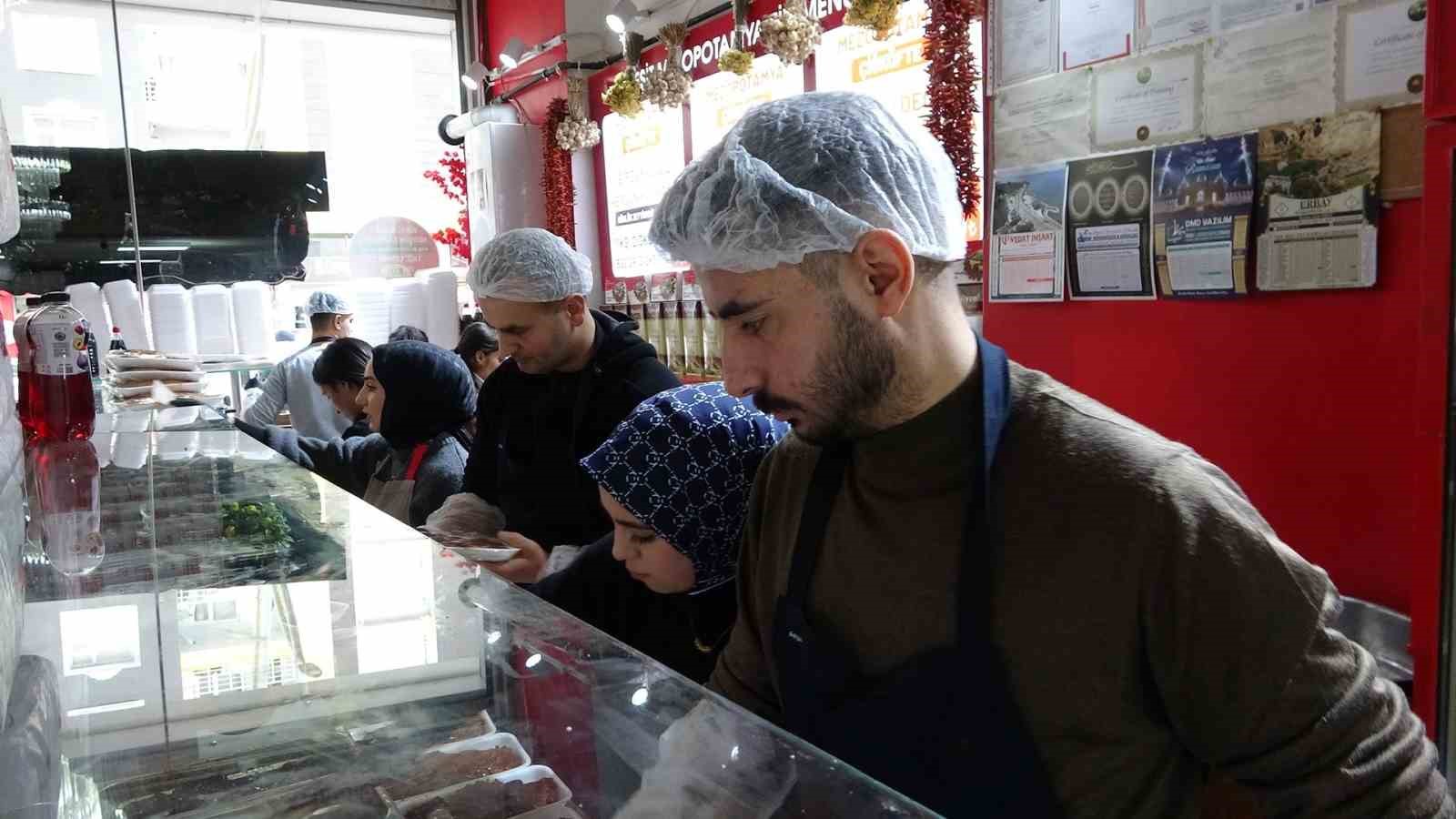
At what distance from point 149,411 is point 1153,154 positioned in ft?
9.86

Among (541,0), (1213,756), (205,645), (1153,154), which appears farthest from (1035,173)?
(541,0)

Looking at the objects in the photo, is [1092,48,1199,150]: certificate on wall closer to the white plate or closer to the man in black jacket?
the man in black jacket

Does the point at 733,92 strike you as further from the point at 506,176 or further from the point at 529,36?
the point at 529,36

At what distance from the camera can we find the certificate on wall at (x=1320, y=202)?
2.57 metres

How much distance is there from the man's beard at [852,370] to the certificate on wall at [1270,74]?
2.10 meters

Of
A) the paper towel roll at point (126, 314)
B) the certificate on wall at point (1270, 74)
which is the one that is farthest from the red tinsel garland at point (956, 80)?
the paper towel roll at point (126, 314)

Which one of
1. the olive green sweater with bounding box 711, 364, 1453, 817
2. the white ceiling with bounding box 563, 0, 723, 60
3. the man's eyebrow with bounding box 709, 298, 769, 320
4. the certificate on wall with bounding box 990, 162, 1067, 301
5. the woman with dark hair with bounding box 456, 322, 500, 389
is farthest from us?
the white ceiling with bounding box 563, 0, 723, 60

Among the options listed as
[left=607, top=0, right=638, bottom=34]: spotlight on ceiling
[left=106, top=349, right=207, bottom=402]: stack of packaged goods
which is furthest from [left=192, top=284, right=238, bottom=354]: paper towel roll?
[left=607, top=0, right=638, bottom=34]: spotlight on ceiling

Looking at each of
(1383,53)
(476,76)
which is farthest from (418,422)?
(476,76)

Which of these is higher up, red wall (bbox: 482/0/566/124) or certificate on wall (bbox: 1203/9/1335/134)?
red wall (bbox: 482/0/566/124)

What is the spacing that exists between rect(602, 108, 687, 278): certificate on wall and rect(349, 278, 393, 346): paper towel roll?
173cm

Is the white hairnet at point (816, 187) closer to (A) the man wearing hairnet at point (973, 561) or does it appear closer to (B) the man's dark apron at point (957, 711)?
(A) the man wearing hairnet at point (973, 561)

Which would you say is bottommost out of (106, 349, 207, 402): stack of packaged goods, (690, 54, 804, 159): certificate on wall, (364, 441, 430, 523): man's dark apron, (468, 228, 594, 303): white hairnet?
(364, 441, 430, 523): man's dark apron

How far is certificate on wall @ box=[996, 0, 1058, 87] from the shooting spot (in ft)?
11.1
